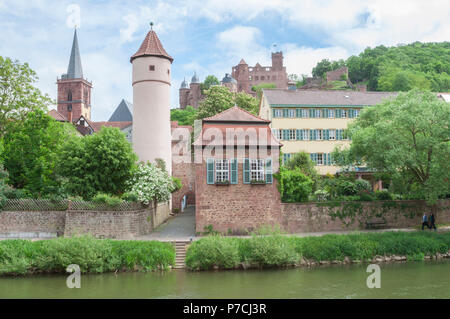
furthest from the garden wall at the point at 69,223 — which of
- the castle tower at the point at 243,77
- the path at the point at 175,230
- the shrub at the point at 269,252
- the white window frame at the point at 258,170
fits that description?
the castle tower at the point at 243,77

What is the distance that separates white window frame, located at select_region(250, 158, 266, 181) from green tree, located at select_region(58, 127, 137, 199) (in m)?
7.33

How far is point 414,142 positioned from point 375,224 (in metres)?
5.48

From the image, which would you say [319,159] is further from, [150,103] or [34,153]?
[34,153]

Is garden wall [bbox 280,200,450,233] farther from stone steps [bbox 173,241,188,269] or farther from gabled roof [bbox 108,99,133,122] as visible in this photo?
gabled roof [bbox 108,99,133,122]

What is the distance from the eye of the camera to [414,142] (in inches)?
1017

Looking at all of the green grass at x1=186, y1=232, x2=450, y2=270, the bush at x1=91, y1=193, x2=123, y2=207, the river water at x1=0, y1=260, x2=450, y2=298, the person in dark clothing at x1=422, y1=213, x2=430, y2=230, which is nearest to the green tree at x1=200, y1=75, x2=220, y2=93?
the person in dark clothing at x1=422, y1=213, x2=430, y2=230

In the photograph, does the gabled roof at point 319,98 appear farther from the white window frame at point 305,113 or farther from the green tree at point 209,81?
the green tree at point 209,81

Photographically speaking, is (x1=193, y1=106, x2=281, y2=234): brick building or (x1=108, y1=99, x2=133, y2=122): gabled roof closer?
→ (x1=193, y1=106, x2=281, y2=234): brick building

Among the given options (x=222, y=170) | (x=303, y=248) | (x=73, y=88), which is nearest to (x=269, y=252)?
(x=303, y=248)

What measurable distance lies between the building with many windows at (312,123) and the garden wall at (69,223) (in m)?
19.4

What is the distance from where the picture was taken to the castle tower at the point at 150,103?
104 feet

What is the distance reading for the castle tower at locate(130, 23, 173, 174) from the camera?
1254 inches

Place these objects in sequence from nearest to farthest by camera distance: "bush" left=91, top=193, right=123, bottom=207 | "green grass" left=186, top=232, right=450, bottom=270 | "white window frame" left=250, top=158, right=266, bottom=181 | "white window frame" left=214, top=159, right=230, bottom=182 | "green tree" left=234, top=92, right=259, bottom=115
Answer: "green grass" left=186, top=232, right=450, bottom=270 < "bush" left=91, top=193, right=123, bottom=207 < "white window frame" left=214, top=159, right=230, bottom=182 < "white window frame" left=250, top=158, right=266, bottom=181 < "green tree" left=234, top=92, right=259, bottom=115
